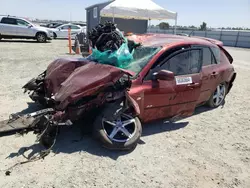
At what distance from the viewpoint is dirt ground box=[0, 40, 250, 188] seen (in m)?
2.78

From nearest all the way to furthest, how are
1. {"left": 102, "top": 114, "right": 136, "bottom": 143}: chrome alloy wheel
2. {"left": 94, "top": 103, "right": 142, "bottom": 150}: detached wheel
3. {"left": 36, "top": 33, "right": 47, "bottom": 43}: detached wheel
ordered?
{"left": 94, "top": 103, "right": 142, "bottom": 150}: detached wheel
{"left": 102, "top": 114, "right": 136, "bottom": 143}: chrome alloy wheel
{"left": 36, "top": 33, "right": 47, "bottom": 43}: detached wheel

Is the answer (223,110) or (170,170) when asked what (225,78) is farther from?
(170,170)

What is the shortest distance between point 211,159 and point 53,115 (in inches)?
89.3

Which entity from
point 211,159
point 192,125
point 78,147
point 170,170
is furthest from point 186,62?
point 78,147

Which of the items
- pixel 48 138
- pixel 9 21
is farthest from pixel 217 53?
pixel 9 21

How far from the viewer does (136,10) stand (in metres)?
14.4

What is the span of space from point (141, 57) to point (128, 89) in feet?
2.79

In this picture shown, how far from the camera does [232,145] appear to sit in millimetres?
3766

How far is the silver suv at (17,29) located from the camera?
16875 mm

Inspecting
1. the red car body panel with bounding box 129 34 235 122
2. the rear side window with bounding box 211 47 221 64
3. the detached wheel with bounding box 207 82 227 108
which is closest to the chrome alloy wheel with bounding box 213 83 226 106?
the detached wheel with bounding box 207 82 227 108

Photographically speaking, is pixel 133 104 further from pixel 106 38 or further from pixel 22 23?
pixel 22 23

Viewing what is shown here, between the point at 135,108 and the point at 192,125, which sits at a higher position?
the point at 135,108

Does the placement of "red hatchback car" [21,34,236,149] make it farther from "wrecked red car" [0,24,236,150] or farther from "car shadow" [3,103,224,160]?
"car shadow" [3,103,224,160]

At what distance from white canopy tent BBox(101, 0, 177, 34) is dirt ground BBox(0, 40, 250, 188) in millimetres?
10345
